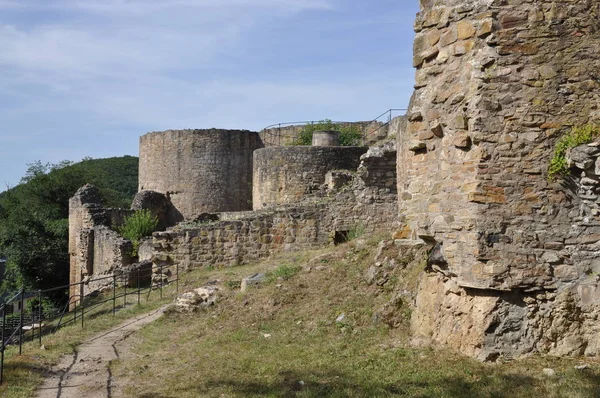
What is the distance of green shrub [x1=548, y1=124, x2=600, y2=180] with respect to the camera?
5527 millimetres

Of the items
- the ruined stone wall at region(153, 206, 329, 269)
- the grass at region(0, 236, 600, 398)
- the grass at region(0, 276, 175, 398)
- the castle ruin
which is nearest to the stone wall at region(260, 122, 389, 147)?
the ruined stone wall at region(153, 206, 329, 269)

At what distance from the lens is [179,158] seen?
27078 millimetres

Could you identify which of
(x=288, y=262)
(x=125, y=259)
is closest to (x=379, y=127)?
(x=125, y=259)

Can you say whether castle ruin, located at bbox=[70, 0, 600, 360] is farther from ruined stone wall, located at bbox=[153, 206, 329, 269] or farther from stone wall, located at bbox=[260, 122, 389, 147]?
stone wall, located at bbox=[260, 122, 389, 147]

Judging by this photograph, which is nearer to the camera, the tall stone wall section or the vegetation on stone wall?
the tall stone wall section

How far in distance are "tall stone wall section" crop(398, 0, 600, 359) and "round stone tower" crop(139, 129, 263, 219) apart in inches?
843

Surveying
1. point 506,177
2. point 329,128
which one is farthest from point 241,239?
point 329,128

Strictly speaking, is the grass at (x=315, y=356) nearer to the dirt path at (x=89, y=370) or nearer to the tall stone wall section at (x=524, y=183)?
the dirt path at (x=89, y=370)

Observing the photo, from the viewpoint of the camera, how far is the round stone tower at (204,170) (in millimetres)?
26906

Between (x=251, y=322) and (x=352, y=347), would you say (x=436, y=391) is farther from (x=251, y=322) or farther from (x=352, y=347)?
(x=251, y=322)

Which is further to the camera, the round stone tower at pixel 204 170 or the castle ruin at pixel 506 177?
the round stone tower at pixel 204 170

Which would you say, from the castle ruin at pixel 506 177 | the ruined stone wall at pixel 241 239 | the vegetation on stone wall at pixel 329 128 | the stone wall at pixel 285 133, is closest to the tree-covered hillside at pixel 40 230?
the stone wall at pixel 285 133

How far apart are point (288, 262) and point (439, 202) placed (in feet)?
21.2

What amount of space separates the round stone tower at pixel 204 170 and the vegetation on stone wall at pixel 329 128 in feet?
8.53
